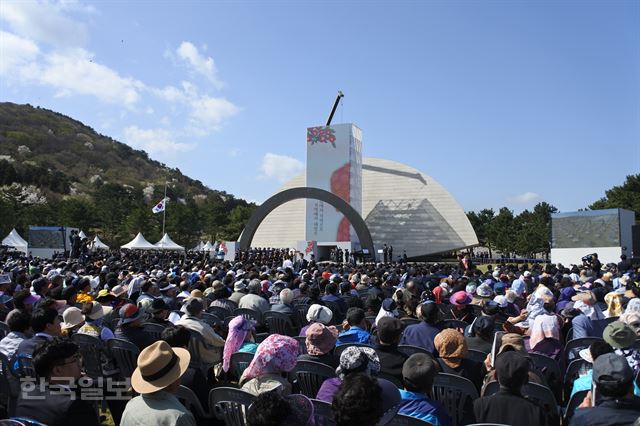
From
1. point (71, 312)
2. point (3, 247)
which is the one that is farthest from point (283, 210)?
point (71, 312)

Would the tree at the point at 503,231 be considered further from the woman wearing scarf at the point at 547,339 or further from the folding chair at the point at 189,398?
the folding chair at the point at 189,398

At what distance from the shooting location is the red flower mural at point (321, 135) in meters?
42.2

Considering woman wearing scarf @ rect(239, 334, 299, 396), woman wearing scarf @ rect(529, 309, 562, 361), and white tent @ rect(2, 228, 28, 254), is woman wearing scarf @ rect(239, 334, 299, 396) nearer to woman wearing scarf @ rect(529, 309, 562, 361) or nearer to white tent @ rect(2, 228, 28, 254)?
woman wearing scarf @ rect(529, 309, 562, 361)

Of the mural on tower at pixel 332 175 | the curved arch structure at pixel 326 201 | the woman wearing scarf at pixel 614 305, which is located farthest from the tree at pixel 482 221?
the woman wearing scarf at pixel 614 305

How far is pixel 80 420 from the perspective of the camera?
2758mm

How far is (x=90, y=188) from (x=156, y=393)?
344 ft

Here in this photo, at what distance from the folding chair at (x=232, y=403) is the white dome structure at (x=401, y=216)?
1797 inches

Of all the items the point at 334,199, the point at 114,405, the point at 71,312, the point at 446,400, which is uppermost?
the point at 334,199

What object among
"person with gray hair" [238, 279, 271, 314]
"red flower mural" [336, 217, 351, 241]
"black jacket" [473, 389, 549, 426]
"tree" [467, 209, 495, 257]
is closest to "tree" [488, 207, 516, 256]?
"tree" [467, 209, 495, 257]

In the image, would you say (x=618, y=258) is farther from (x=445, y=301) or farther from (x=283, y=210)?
(x=283, y=210)

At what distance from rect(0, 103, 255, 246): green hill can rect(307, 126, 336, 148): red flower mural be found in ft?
78.5

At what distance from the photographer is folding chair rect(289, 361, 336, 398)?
3950 millimetres

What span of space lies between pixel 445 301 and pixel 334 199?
26908 millimetres

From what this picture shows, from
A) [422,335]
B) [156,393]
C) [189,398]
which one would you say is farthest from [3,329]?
[422,335]
